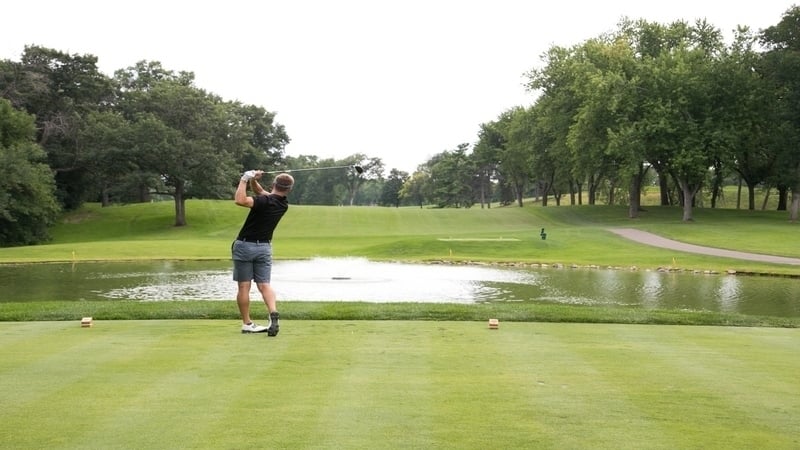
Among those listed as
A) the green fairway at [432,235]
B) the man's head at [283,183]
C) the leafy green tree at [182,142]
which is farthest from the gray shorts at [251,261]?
the leafy green tree at [182,142]

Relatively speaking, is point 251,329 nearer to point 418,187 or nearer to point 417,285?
point 417,285

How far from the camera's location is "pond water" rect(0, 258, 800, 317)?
18250mm

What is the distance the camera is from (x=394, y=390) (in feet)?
17.6

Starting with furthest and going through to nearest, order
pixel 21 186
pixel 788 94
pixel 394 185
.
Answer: pixel 394 185 → pixel 788 94 → pixel 21 186

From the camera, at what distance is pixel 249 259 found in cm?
843

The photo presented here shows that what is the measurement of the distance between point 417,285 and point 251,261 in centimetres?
1375

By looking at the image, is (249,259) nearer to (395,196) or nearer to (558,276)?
(558,276)

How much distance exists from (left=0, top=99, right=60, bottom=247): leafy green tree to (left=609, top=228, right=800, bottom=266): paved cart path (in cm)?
4027

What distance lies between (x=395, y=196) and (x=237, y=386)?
143120mm

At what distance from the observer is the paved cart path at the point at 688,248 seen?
103 feet

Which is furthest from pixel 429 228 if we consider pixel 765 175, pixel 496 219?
pixel 765 175

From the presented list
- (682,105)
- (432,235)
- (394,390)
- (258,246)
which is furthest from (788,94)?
(394,390)

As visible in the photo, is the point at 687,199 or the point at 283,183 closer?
the point at 283,183

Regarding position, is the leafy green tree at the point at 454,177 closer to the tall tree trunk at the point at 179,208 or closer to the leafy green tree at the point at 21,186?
the tall tree trunk at the point at 179,208
